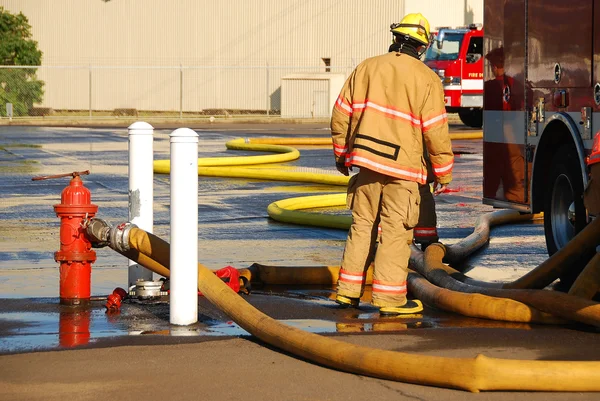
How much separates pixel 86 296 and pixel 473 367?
2990 mm

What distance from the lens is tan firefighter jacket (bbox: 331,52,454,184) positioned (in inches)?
266

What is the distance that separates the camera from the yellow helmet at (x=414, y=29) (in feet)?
23.1

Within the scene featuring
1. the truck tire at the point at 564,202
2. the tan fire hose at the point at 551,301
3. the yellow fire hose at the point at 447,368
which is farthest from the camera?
the truck tire at the point at 564,202

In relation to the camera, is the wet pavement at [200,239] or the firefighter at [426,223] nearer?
the wet pavement at [200,239]

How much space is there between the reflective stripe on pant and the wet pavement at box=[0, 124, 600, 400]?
418mm

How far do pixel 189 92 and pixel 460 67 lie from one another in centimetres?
1479

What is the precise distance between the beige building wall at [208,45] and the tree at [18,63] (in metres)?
1.05

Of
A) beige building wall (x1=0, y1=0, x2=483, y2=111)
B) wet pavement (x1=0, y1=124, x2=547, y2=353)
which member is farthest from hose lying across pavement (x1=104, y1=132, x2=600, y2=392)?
beige building wall (x1=0, y1=0, x2=483, y2=111)

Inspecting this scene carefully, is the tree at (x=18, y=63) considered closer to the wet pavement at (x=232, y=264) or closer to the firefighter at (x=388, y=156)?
the wet pavement at (x=232, y=264)

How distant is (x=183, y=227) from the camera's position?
6215 millimetres

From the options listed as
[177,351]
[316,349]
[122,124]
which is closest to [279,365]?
[316,349]

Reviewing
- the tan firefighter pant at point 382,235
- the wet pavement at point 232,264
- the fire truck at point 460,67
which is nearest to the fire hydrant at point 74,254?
the wet pavement at point 232,264

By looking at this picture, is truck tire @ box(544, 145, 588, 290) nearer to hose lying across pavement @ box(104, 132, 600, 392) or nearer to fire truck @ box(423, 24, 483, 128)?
hose lying across pavement @ box(104, 132, 600, 392)

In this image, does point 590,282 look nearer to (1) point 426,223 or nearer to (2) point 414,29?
(2) point 414,29
